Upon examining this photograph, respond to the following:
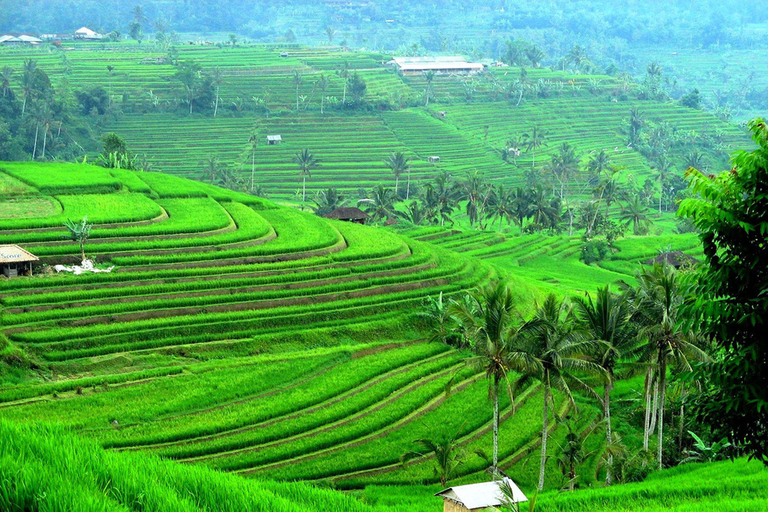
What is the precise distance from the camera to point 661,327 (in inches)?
988

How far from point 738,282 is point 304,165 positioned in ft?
212

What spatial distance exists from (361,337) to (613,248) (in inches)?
1323

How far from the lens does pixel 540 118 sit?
363 ft

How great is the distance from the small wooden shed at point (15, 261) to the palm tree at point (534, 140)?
6771cm

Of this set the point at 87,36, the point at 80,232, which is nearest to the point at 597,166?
the point at 80,232

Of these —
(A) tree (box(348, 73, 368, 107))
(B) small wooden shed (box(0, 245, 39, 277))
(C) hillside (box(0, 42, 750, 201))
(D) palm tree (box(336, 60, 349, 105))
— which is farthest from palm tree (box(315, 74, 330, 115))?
(B) small wooden shed (box(0, 245, 39, 277))

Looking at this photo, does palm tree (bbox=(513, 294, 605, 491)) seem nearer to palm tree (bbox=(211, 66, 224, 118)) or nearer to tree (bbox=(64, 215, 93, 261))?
tree (bbox=(64, 215, 93, 261))

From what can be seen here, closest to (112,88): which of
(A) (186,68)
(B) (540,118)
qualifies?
(A) (186,68)

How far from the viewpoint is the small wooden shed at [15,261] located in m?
33.3

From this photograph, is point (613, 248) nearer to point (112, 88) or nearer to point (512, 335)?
point (512, 335)

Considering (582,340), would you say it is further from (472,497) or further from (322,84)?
(322,84)

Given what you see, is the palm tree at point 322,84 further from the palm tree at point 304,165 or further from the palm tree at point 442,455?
the palm tree at point 442,455

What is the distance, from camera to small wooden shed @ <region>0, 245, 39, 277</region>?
3331 centimetres

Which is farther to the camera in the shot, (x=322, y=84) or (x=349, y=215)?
(x=322, y=84)
